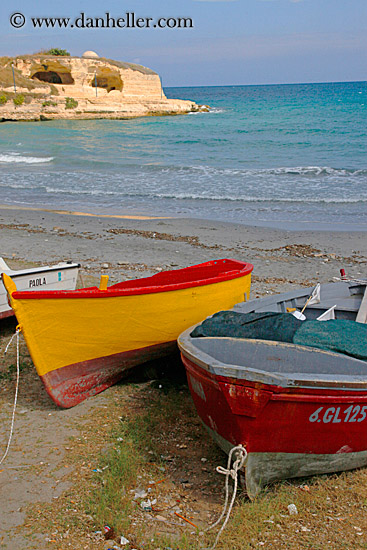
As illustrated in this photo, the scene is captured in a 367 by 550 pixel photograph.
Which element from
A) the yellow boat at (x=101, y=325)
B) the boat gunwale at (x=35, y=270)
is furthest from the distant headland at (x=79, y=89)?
the yellow boat at (x=101, y=325)

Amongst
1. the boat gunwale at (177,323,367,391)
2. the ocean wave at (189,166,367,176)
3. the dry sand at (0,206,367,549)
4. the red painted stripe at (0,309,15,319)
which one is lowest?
the dry sand at (0,206,367,549)

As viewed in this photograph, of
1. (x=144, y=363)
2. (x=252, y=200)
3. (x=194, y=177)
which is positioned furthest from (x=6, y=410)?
(x=194, y=177)

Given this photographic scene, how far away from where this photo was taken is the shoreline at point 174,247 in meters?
10.3

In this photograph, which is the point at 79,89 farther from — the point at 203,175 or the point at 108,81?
the point at 203,175

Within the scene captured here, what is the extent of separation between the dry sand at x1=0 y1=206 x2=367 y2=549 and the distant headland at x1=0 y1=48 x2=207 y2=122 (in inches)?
2093

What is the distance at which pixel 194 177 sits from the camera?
23.7 meters

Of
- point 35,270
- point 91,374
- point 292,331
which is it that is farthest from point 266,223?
point 292,331

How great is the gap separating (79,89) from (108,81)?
756 cm

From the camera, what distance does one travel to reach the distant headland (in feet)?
217

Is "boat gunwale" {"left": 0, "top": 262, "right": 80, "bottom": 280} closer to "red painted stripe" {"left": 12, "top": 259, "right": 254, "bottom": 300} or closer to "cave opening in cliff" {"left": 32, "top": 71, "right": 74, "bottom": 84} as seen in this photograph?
"red painted stripe" {"left": 12, "top": 259, "right": 254, "bottom": 300}

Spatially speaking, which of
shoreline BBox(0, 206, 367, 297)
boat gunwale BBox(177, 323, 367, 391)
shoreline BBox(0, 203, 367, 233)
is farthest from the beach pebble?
shoreline BBox(0, 203, 367, 233)

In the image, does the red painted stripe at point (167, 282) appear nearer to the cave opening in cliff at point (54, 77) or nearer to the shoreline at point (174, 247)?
the shoreline at point (174, 247)

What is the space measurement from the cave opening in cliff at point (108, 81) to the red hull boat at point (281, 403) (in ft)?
262

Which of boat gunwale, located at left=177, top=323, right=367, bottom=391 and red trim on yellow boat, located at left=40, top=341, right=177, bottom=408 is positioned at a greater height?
boat gunwale, located at left=177, top=323, right=367, bottom=391
